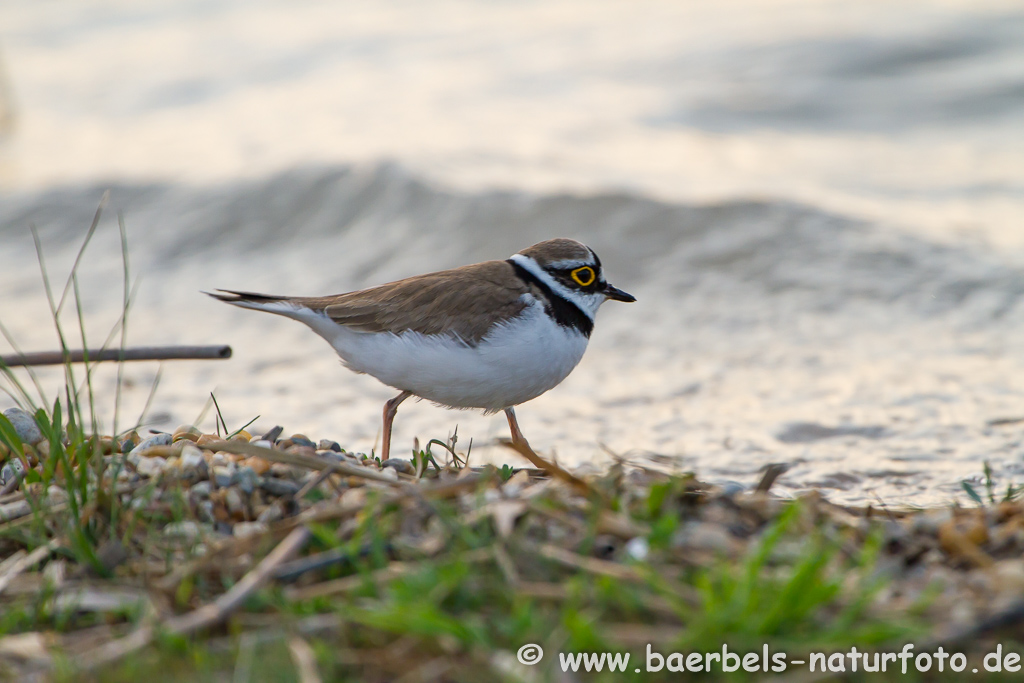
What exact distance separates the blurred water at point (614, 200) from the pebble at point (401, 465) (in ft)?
1.24

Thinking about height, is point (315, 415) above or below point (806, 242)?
below

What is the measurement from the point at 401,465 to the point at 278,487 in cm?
84

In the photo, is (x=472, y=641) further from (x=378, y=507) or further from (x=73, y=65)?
(x=73, y=65)

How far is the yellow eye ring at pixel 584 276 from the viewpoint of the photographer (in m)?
4.66

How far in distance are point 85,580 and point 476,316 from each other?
6.80 feet

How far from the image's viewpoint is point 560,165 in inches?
422

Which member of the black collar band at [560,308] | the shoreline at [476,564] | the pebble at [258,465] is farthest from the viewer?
the black collar band at [560,308]

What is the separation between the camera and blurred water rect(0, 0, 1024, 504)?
6094 mm

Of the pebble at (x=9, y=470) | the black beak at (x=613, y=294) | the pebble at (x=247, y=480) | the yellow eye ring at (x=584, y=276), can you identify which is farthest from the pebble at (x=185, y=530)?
the black beak at (x=613, y=294)

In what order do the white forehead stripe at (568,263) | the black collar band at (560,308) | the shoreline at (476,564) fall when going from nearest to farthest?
1. the shoreline at (476,564)
2. the black collar band at (560,308)
3. the white forehead stripe at (568,263)

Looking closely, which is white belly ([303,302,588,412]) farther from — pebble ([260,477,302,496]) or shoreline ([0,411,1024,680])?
pebble ([260,477,302,496])

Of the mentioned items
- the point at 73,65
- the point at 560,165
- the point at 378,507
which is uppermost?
the point at 73,65


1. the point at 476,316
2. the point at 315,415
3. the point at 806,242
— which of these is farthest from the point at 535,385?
the point at 806,242

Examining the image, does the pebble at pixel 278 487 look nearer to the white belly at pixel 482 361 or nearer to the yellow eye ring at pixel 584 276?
the white belly at pixel 482 361
